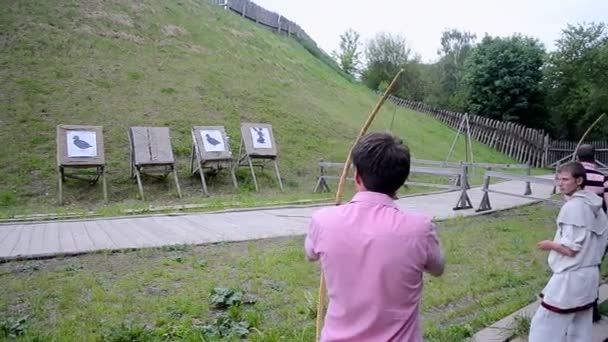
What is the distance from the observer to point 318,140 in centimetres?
1477

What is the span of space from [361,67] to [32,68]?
3105 cm

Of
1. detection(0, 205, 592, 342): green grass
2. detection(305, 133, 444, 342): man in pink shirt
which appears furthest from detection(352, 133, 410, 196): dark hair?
detection(0, 205, 592, 342): green grass

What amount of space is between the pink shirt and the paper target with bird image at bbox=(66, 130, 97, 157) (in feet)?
29.7

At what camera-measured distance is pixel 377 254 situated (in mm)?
1551

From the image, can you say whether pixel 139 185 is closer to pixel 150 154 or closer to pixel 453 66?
pixel 150 154

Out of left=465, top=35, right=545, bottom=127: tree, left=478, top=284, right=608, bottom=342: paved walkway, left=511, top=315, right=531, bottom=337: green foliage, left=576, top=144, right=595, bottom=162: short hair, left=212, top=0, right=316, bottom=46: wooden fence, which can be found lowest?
left=478, top=284, right=608, bottom=342: paved walkway

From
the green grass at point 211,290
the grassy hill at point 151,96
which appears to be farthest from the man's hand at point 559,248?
the grassy hill at point 151,96

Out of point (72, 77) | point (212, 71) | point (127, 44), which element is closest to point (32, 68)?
point (72, 77)

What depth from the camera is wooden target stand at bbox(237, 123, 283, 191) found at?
37.3 ft

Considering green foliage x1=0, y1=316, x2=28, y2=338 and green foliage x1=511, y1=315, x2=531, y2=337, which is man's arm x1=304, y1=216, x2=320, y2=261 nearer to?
green foliage x1=511, y1=315, x2=531, y2=337

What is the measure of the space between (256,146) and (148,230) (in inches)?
208

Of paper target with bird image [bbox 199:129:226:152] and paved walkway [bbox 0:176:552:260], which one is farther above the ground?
paper target with bird image [bbox 199:129:226:152]

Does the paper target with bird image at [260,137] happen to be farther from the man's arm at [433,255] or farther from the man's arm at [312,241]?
the man's arm at [433,255]

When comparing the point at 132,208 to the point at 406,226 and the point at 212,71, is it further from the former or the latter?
the point at 212,71
